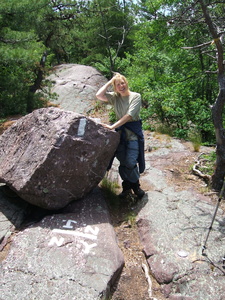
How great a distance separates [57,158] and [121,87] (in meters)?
1.42

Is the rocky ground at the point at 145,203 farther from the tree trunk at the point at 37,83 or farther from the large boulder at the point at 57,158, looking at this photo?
the tree trunk at the point at 37,83

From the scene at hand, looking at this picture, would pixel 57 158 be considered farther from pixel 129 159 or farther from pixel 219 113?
pixel 219 113

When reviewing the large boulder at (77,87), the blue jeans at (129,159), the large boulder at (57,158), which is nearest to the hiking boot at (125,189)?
the blue jeans at (129,159)

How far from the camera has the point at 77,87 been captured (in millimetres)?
12906

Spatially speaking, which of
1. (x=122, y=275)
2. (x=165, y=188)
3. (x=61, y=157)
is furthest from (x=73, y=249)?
(x=165, y=188)

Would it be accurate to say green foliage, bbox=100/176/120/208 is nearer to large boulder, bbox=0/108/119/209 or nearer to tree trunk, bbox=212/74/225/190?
large boulder, bbox=0/108/119/209

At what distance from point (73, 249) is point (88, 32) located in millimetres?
13899

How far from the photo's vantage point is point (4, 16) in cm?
662

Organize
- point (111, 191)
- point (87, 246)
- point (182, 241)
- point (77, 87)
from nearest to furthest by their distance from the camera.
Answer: point (87, 246), point (182, 241), point (111, 191), point (77, 87)

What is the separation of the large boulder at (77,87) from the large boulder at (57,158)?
7871mm

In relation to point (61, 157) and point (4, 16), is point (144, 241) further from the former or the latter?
point (4, 16)

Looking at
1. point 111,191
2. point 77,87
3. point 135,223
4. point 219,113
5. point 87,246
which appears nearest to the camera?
point 87,246

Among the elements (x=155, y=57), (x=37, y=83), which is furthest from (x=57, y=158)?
(x=37, y=83)

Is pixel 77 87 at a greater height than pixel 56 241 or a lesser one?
greater
